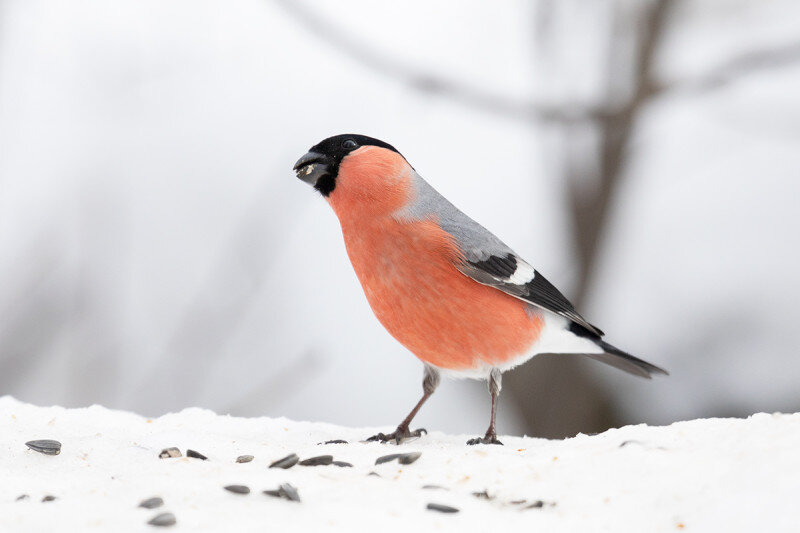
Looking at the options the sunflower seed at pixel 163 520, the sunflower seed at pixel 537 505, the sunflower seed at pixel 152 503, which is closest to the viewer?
the sunflower seed at pixel 163 520

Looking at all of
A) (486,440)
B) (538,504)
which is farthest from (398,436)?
(538,504)

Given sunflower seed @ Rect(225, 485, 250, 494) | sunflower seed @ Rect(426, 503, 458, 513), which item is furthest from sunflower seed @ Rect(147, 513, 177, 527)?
sunflower seed @ Rect(426, 503, 458, 513)

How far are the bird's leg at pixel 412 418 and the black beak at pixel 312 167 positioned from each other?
2.67 ft

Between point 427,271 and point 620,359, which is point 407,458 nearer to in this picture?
point 427,271

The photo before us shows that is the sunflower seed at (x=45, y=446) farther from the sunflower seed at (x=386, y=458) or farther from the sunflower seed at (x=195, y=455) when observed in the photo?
the sunflower seed at (x=386, y=458)

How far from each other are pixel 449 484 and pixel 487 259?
3.57 ft

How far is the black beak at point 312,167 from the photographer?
3.28 metres

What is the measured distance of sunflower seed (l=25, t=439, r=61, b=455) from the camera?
8.99 ft

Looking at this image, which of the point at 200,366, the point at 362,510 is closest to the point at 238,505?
the point at 362,510

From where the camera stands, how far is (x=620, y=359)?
12.6ft

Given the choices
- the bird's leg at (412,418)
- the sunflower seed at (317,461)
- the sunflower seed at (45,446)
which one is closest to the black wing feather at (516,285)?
the bird's leg at (412,418)

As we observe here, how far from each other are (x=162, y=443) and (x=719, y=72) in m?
3.20

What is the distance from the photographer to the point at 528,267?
350 centimetres

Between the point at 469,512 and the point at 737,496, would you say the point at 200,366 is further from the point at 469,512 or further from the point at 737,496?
the point at 737,496
